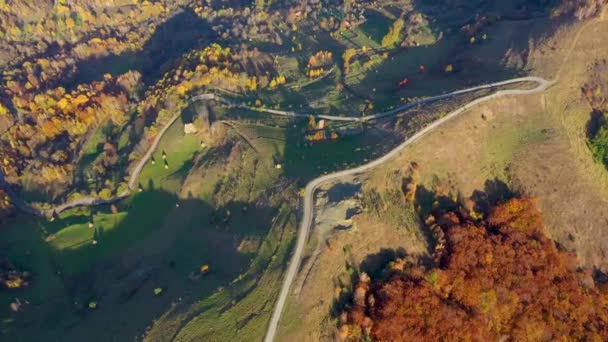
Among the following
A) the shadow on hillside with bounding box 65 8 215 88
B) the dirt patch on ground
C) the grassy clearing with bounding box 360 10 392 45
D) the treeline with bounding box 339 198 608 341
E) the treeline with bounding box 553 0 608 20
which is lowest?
the treeline with bounding box 339 198 608 341

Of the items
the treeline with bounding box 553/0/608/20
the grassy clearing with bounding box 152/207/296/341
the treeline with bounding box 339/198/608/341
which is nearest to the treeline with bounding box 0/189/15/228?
the grassy clearing with bounding box 152/207/296/341

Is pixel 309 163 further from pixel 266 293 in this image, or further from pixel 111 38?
pixel 111 38

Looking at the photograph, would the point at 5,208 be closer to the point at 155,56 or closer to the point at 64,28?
the point at 155,56

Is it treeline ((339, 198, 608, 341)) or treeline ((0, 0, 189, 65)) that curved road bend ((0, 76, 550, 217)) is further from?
treeline ((0, 0, 189, 65))

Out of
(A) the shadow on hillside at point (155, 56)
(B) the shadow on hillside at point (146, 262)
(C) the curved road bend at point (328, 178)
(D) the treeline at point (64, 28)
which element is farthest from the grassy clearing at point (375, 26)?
(D) the treeline at point (64, 28)

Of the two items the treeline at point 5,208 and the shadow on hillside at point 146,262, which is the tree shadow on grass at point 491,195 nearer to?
the shadow on hillside at point 146,262
